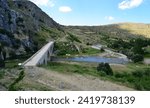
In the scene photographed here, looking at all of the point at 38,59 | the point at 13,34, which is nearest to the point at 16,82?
the point at 38,59

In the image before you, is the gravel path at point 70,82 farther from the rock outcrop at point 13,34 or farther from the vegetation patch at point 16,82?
the rock outcrop at point 13,34

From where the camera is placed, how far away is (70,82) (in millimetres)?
54344

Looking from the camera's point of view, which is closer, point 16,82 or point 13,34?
point 16,82

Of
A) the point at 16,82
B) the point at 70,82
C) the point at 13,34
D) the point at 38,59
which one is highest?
the point at 13,34

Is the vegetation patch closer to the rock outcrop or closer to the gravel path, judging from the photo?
the gravel path

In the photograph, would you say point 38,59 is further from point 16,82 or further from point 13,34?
point 13,34

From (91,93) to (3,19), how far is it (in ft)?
340

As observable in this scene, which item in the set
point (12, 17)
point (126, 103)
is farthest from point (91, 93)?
point (12, 17)

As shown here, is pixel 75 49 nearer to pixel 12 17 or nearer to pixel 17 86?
pixel 12 17

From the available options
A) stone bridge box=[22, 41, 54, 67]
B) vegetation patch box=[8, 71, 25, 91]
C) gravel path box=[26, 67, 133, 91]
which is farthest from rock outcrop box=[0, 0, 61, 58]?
vegetation patch box=[8, 71, 25, 91]

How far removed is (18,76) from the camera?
52.3m

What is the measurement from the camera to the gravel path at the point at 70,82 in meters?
50.8

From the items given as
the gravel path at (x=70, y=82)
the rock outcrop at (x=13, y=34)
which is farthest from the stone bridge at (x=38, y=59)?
the rock outcrop at (x=13, y=34)

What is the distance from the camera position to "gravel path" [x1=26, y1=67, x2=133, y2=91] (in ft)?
167
